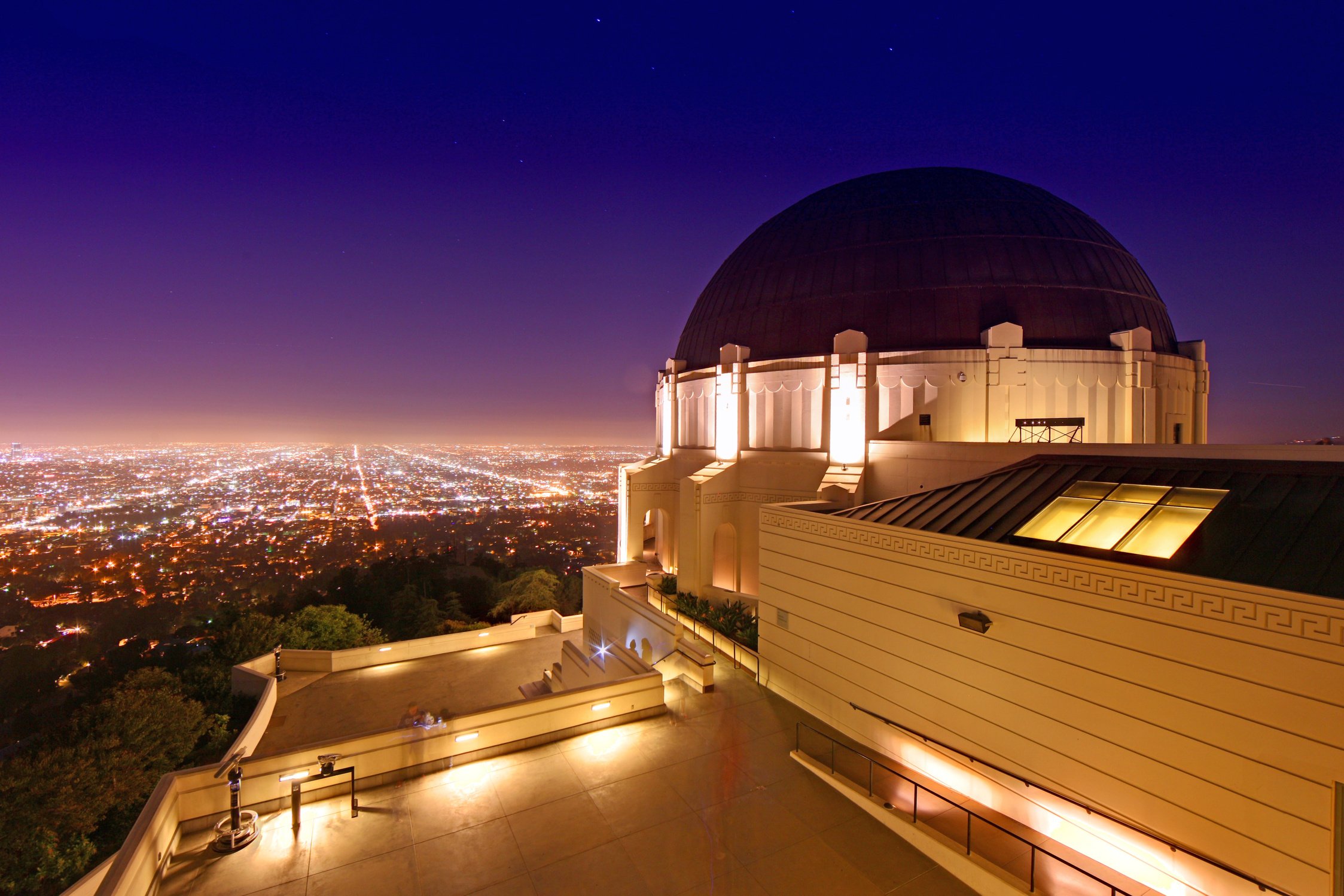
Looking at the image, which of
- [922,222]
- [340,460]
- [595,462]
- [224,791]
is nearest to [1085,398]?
[922,222]

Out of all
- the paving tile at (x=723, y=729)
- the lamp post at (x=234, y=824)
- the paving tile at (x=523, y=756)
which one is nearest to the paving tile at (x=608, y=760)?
the paving tile at (x=523, y=756)

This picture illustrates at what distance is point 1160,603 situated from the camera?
692cm

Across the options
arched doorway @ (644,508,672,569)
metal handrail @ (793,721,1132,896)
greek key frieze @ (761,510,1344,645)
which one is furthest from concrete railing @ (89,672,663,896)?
arched doorway @ (644,508,672,569)

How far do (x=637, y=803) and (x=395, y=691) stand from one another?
41.6ft

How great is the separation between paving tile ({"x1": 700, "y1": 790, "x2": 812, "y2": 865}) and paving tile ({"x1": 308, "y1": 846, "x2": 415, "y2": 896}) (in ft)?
14.4

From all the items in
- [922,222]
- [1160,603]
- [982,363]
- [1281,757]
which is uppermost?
[922,222]

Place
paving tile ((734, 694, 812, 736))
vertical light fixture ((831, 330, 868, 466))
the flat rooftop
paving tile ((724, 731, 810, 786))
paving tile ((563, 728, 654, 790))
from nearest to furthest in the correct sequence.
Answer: paving tile ((724, 731, 810, 786))
paving tile ((563, 728, 654, 790))
paving tile ((734, 694, 812, 736))
the flat rooftop
vertical light fixture ((831, 330, 868, 466))

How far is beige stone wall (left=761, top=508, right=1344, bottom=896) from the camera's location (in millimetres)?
5949

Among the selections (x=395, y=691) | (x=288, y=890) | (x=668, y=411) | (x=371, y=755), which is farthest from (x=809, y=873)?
(x=668, y=411)

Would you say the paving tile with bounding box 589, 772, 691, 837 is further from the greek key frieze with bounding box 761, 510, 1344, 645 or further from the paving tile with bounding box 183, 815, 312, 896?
Result: the greek key frieze with bounding box 761, 510, 1344, 645

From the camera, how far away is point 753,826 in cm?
877

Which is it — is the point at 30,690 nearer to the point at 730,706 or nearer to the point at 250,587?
the point at 250,587

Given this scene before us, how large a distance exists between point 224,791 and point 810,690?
36.0 ft

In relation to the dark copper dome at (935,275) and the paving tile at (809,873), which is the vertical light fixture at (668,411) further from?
the paving tile at (809,873)
